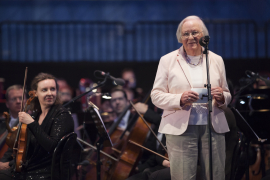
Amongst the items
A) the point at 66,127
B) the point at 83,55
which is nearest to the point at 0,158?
the point at 66,127

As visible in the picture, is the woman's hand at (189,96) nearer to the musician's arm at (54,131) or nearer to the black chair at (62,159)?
the black chair at (62,159)

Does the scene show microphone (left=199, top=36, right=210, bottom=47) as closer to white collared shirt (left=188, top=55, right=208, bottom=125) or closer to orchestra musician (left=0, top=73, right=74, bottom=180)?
white collared shirt (left=188, top=55, right=208, bottom=125)

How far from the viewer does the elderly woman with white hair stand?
2039 millimetres

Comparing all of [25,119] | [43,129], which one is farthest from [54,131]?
[25,119]

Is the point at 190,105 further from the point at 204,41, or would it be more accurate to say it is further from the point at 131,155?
the point at 131,155

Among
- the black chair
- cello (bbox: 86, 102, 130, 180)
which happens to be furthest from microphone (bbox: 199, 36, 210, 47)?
cello (bbox: 86, 102, 130, 180)

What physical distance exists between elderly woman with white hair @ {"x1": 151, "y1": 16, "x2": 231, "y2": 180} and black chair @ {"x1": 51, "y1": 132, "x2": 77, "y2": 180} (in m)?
0.80

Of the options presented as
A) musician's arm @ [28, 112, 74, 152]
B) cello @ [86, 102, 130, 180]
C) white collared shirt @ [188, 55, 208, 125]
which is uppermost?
white collared shirt @ [188, 55, 208, 125]

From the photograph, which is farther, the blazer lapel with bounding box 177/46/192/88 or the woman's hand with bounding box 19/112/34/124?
the woman's hand with bounding box 19/112/34/124

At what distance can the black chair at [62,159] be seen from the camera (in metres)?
2.46

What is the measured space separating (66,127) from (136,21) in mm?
4942

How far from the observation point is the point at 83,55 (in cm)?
703

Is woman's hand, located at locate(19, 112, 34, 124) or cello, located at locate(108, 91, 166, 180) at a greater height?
woman's hand, located at locate(19, 112, 34, 124)

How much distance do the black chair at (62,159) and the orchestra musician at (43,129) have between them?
70mm
